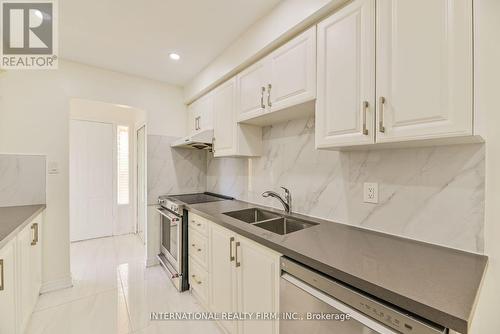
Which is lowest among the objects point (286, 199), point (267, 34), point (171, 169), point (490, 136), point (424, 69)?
point (286, 199)

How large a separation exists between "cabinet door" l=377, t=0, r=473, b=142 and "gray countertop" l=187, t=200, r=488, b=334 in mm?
536

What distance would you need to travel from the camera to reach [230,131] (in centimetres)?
217

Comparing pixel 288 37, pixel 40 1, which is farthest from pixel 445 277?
pixel 40 1

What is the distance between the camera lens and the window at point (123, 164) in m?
4.10

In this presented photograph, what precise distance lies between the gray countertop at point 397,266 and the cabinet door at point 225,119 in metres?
1.03

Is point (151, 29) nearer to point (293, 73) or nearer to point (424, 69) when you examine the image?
point (293, 73)

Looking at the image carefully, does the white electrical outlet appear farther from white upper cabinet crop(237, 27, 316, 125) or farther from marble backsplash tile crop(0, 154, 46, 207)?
marble backsplash tile crop(0, 154, 46, 207)

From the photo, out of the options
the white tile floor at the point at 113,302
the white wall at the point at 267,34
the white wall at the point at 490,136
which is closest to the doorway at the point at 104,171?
the white tile floor at the point at 113,302

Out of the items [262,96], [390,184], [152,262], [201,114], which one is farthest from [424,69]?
[152,262]

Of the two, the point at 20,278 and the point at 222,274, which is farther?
the point at 222,274

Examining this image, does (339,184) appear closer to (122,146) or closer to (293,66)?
(293,66)

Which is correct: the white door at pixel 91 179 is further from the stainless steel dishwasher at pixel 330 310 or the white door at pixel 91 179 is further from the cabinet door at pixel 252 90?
the stainless steel dishwasher at pixel 330 310

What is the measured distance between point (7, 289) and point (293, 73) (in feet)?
7.33

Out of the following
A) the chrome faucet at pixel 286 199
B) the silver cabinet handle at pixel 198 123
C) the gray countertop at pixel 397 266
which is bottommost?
the gray countertop at pixel 397 266
